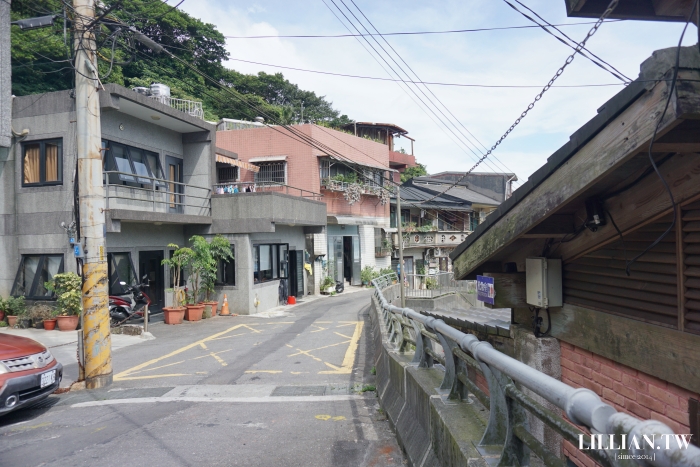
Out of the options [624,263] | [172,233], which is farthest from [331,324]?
[624,263]

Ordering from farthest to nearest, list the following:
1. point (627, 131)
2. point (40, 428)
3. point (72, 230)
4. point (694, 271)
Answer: point (72, 230) → point (40, 428) → point (694, 271) → point (627, 131)

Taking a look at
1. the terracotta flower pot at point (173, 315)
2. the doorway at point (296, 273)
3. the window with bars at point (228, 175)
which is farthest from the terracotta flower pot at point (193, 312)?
the window with bars at point (228, 175)

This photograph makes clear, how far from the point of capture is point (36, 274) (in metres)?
15.5

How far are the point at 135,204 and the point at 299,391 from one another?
38.7 ft

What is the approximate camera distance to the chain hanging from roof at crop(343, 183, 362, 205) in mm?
30062

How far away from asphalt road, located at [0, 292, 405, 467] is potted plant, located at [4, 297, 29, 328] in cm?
497

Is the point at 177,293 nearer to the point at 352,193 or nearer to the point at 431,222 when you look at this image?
the point at 352,193

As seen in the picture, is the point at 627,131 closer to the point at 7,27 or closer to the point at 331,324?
the point at 331,324

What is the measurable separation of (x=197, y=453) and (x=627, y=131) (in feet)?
16.5

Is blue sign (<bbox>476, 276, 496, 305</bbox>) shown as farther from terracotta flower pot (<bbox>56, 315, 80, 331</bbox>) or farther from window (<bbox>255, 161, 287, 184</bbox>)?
window (<bbox>255, 161, 287, 184</bbox>)

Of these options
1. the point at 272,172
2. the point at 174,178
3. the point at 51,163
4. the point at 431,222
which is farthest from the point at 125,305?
the point at 431,222

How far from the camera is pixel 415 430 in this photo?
4.77m

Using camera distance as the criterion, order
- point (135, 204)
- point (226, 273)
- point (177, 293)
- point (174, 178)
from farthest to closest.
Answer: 1. point (174, 178)
2. point (226, 273)
3. point (135, 204)
4. point (177, 293)

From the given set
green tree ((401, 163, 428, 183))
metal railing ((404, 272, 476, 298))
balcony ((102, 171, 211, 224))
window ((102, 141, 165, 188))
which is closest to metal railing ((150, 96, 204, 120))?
window ((102, 141, 165, 188))
